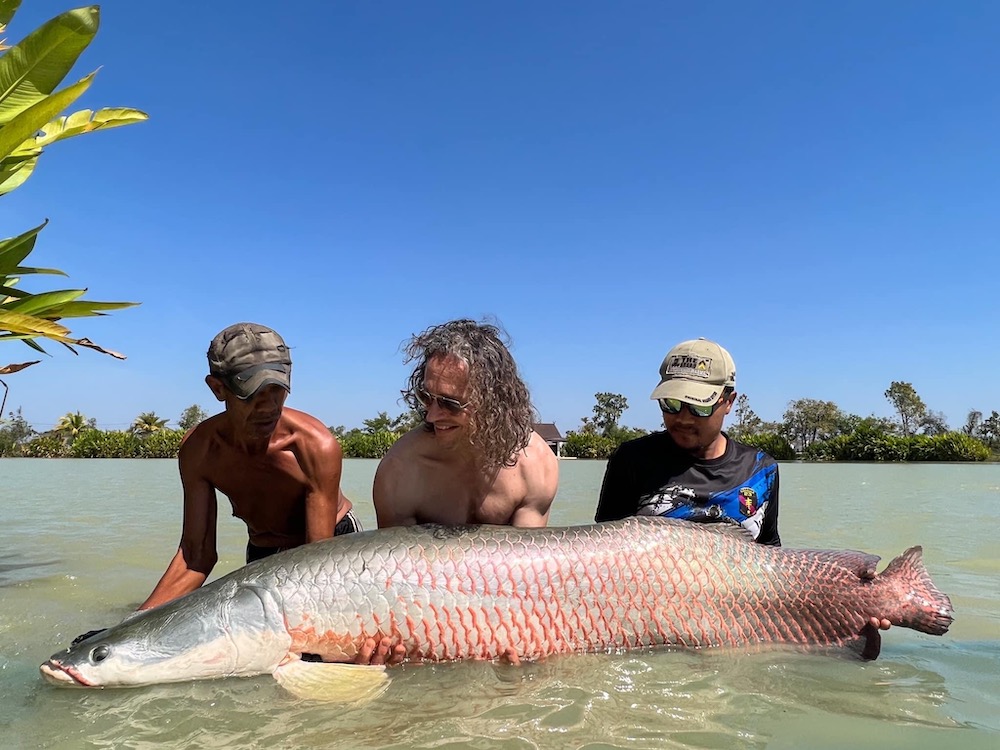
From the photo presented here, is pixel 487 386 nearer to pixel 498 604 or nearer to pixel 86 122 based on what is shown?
pixel 498 604

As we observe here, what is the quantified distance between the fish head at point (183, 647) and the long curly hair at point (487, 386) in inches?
48.8

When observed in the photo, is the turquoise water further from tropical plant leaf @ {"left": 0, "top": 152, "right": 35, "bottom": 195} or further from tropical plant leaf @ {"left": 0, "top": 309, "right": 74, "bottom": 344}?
tropical plant leaf @ {"left": 0, "top": 152, "right": 35, "bottom": 195}

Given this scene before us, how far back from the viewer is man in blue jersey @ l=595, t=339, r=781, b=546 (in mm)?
3799

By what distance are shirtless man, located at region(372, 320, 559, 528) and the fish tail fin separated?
5.46 feet

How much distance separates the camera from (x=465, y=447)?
357 cm

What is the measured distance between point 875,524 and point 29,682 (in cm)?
938

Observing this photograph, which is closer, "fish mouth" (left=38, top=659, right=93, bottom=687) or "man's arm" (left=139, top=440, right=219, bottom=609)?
"fish mouth" (left=38, top=659, right=93, bottom=687)

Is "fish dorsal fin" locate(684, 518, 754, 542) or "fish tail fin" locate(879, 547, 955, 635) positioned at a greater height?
"fish dorsal fin" locate(684, 518, 754, 542)

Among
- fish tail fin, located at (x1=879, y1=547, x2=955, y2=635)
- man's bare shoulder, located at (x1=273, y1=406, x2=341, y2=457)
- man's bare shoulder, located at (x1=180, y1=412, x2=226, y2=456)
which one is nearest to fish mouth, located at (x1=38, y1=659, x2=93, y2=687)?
man's bare shoulder, located at (x1=180, y1=412, x2=226, y2=456)

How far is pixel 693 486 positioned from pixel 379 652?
191 cm

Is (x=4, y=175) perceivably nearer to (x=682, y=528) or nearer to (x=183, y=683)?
(x=183, y=683)

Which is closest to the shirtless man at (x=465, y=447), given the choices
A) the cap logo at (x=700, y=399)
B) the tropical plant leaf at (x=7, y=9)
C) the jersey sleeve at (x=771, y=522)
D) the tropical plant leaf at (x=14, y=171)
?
the cap logo at (x=700, y=399)

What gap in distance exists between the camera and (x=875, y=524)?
30.2ft

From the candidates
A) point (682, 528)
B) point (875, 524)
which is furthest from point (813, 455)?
point (682, 528)
